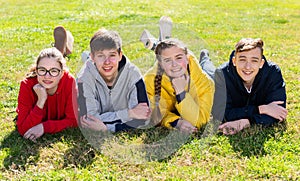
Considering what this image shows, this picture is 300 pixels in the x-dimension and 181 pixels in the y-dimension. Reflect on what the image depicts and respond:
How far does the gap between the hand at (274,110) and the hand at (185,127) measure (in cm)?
83

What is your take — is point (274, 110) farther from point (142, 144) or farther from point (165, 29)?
point (165, 29)

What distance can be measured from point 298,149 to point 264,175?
2.25 ft

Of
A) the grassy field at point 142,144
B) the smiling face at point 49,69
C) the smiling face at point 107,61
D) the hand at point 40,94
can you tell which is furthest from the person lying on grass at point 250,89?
the hand at point 40,94

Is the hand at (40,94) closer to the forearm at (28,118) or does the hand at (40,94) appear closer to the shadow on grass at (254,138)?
the forearm at (28,118)

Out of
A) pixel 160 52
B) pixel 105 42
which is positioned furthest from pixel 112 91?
pixel 160 52

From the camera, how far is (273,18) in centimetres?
1372

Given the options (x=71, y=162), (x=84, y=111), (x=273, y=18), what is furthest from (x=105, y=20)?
(x=71, y=162)

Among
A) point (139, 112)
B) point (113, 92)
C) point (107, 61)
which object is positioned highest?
point (107, 61)

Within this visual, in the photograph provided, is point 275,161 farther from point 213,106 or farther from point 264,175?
point 213,106

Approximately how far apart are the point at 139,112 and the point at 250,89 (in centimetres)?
135

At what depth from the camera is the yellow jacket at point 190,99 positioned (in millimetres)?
4965

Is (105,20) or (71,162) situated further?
(105,20)

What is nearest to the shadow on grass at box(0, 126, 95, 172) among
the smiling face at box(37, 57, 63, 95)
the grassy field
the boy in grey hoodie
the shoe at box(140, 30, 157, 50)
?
the grassy field

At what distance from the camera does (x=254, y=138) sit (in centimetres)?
467
